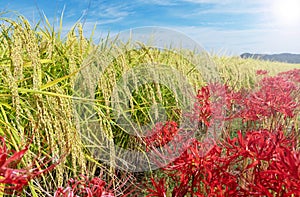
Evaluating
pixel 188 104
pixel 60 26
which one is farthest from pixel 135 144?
pixel 60 26

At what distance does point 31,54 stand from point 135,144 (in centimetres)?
128

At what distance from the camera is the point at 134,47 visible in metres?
3.17

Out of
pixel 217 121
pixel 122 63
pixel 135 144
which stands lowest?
pixel 135 144

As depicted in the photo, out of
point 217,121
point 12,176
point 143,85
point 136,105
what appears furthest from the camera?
point 143,85

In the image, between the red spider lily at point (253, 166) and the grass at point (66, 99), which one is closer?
the red spider lily at point (253, 166)

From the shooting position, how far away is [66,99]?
70.0 inches

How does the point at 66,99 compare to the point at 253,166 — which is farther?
the point at 66,99

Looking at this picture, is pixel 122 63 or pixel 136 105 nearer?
pixel 122 63

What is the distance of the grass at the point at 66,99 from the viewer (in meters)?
1.42

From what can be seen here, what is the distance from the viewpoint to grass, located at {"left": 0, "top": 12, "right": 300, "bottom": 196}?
1.42 metres

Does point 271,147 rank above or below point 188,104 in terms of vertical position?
above

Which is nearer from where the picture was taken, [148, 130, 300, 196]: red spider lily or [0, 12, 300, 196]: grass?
[148, 130, 300, 196]: red spider lily

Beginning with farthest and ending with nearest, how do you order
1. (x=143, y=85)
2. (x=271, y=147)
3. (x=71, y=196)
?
(x=143, y=85) < (x=271, y=147) < (x=71, y=196)

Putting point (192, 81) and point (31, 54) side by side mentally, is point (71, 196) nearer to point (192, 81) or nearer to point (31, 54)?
point (31, 54)
